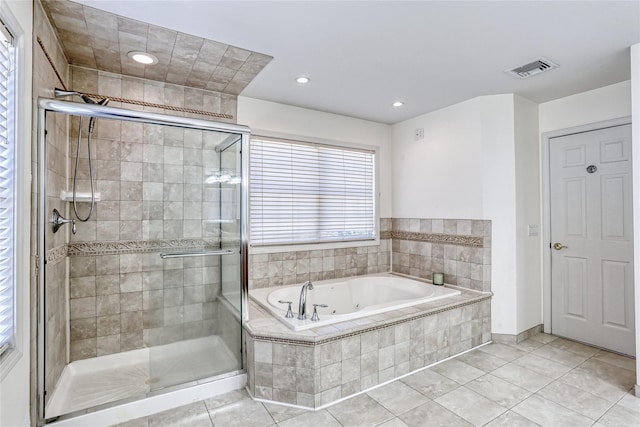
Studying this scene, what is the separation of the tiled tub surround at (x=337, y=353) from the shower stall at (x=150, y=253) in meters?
0.30

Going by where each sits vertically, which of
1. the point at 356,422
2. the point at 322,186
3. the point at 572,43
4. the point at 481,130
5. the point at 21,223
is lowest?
the point at 356,422

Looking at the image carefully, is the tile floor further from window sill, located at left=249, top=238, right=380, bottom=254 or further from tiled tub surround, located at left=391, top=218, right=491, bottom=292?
window sill, located at left=249, top=238, right=380, bottom=254

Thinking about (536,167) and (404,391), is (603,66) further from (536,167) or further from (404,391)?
(404,391)

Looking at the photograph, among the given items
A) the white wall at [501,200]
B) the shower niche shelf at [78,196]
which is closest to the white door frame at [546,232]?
the white wall at [501,200]

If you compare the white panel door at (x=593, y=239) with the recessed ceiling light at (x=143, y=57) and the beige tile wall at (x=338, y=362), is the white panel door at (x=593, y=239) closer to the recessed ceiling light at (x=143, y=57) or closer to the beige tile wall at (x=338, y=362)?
the beige tile wall at (x=338, y=362)

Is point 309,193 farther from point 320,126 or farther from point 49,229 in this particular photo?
point 49,229

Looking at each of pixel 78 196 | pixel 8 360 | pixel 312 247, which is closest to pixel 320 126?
pixel 312 247

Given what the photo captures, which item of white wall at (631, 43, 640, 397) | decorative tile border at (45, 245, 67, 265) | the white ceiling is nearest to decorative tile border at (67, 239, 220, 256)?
decorative tile border at (45, 245, 67, 265)

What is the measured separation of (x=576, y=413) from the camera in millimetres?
2018

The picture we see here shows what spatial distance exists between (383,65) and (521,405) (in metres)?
2.60

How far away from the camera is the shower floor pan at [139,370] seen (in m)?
2.19

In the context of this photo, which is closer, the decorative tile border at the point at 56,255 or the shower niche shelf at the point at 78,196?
the decorative tile border at the point at 56,255

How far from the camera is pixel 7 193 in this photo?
1.49 meters

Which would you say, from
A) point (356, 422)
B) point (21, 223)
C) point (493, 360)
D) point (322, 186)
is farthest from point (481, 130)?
point (21, 223)
